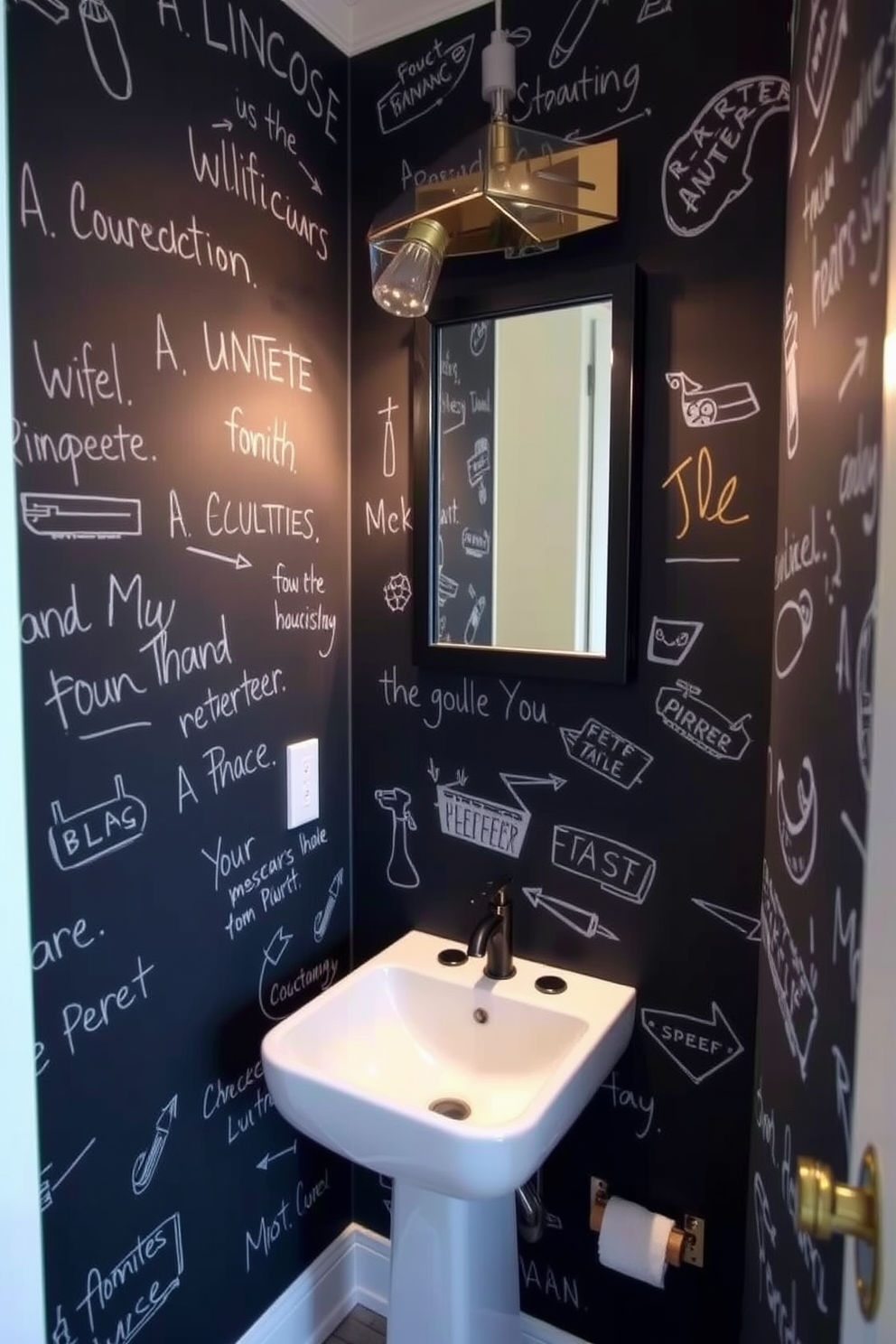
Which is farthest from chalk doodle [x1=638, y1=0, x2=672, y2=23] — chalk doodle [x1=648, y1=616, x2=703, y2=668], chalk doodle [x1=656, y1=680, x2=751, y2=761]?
chalk doodle [x1=656, y1=680, x2=751, y2=761]

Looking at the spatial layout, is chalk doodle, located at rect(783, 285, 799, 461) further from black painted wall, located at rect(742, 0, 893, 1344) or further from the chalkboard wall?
the chalkboard wall

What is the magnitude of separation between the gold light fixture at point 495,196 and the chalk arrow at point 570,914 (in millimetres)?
1062

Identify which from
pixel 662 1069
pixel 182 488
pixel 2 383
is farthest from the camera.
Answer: pixel 662 1069

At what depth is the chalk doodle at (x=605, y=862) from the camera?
141 cm

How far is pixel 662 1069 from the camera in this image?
141cm

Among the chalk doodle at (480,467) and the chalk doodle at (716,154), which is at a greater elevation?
the chalk doodle at (716,154)

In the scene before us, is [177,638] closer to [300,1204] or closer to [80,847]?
[80,847]

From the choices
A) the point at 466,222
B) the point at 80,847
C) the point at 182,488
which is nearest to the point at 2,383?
the point at 182,488

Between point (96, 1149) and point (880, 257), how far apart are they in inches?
56.3

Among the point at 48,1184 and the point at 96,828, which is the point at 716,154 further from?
the point at 48,1184

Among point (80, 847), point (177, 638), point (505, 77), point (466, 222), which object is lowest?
point (80, 847)

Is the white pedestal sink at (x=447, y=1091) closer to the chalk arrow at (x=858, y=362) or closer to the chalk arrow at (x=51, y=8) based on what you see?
the chalk arrow at (x=858, y=362)

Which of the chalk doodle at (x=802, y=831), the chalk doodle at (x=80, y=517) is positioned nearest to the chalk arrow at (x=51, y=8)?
the chalk doodle at (x=80, y=517)

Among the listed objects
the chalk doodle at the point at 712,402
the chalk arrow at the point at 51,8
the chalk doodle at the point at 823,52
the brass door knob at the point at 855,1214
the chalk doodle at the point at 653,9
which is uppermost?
the chalk doodle at the point at 653,9
